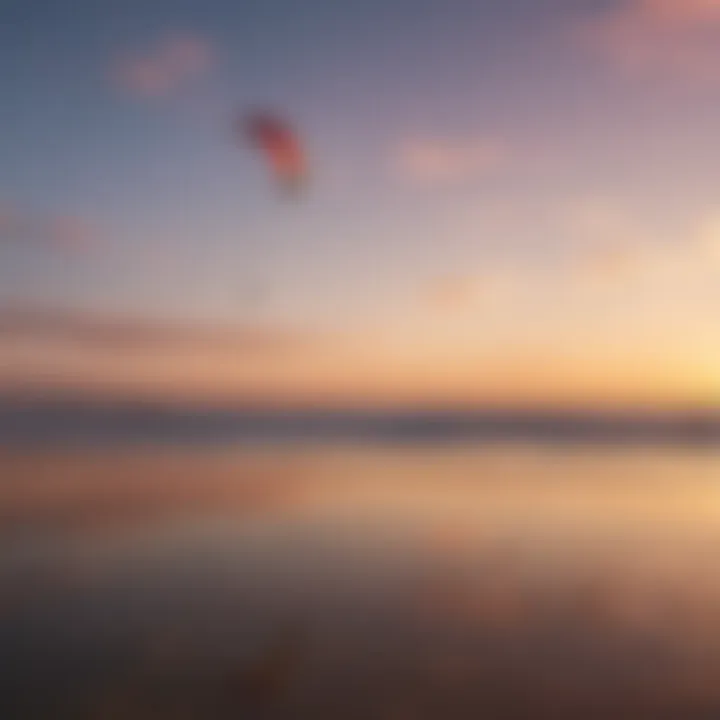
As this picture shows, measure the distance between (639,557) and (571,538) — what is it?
0.48 metres

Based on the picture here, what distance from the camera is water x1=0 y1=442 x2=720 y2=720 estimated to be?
8.50ft

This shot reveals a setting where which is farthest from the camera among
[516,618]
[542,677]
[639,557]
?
[639,557]

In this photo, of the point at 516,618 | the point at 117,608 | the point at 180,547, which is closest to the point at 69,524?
the point at 180,547

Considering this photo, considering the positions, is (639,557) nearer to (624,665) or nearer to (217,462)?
(624,665)

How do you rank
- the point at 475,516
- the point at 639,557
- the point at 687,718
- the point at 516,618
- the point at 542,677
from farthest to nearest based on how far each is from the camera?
the point at 475,516 < the point at 639,557 < the point at 516,618 < the point at 542,677 < the point at 687,718

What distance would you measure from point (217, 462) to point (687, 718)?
6.83 metres

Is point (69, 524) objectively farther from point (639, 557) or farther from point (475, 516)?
point (639, 557)

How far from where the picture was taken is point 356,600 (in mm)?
3533

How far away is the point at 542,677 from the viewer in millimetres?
2734

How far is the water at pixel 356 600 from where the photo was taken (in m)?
2.59

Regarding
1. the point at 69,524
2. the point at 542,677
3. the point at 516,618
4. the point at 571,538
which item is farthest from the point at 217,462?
the point at 542,677

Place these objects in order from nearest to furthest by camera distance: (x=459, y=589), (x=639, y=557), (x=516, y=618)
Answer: (x=516, y=618) < (x=459, y=589) < (x=639, y=557)

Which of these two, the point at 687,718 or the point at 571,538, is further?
the point at 571,538

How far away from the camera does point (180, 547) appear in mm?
4387
